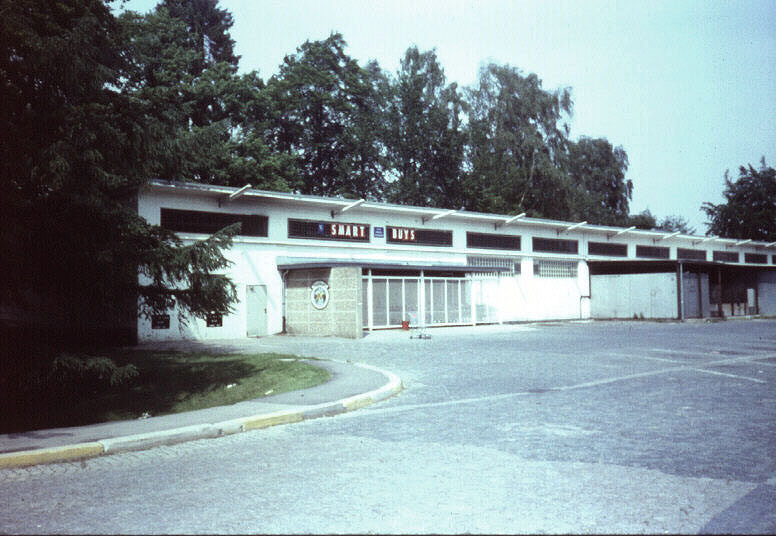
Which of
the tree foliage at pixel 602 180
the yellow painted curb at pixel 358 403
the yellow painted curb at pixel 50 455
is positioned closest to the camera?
the yellow painted curb at pixel 50 455

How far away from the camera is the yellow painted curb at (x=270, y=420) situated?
8.77m

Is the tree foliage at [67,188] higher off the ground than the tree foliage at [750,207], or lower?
lower

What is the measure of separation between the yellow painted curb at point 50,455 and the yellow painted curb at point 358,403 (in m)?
3.67

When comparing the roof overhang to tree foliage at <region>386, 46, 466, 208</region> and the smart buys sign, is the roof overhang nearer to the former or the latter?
the smart buys sign

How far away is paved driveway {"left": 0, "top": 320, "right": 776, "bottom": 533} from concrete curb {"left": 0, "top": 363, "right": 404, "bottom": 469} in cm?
22

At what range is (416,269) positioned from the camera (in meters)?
31.3

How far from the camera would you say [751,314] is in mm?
45719

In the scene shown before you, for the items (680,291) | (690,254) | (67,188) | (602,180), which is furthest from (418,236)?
(602,180)

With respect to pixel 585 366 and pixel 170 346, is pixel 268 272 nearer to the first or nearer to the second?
pixel 170 346

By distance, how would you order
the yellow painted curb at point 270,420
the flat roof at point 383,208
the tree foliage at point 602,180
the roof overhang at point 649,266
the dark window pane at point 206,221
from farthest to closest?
the tree foliage at point 602,180, the roof overhang at point 649,266, the flat roof at point 383,208, the dark window pane at point 206,221, the yellow painted curb at point 270,420

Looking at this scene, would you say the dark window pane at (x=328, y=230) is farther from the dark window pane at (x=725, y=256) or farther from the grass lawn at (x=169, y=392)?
the dark window pane at (x=725, y=256)

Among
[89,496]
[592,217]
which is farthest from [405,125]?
[89,496]

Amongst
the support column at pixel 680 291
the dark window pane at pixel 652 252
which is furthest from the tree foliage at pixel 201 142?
the support column at pixel 680 291

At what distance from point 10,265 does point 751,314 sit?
4736cm
